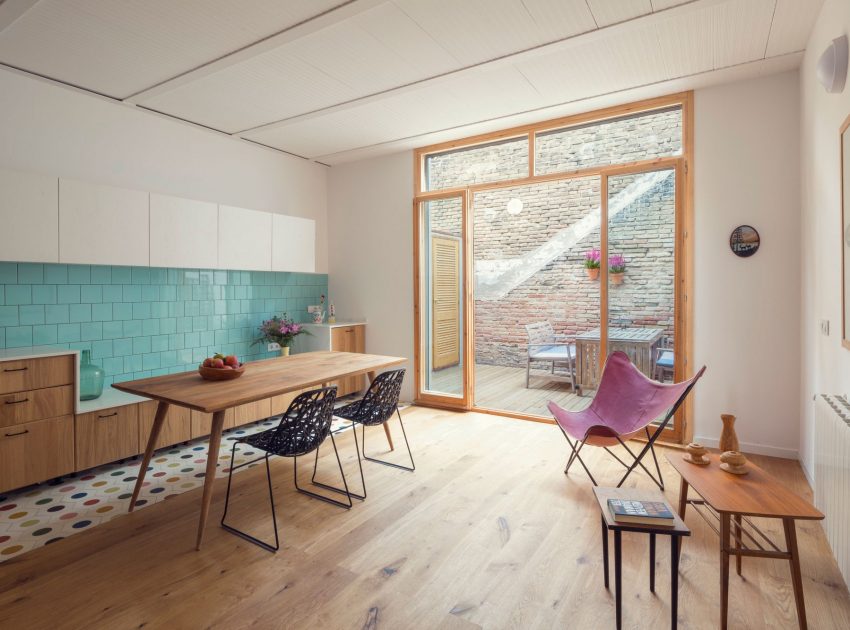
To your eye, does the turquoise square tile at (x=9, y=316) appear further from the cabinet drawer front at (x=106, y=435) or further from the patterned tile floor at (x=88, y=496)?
the patterned tile floor at (x=88, y=496)

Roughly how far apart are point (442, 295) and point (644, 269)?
84.1 inches

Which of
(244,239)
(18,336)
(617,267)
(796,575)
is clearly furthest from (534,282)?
(18,336)

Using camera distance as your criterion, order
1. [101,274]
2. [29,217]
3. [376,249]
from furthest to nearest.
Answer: [376,249], [101,274], [29,217]

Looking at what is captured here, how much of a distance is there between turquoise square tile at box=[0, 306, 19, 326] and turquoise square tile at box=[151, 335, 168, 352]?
40.1 inches

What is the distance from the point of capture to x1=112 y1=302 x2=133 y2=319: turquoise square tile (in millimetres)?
4188

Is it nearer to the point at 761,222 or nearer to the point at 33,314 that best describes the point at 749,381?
the point at 761,222

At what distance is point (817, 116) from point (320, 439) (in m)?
3.66

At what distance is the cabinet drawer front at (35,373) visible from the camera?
3111mm

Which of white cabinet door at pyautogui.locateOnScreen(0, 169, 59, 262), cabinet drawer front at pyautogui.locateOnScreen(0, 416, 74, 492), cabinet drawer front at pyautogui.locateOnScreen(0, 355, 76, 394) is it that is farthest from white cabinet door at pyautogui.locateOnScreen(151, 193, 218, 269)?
cabinet drawer front at pyautogui.locateOnScreen(0, 416, 74, 492)

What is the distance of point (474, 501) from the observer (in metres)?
3.15

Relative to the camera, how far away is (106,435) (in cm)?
362

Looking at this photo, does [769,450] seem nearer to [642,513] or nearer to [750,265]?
[750,265]

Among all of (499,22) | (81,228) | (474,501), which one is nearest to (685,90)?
(499,22)

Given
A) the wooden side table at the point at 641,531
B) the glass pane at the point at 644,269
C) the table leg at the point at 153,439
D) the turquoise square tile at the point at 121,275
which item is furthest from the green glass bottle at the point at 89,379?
the glass pane at the point at 644,269
